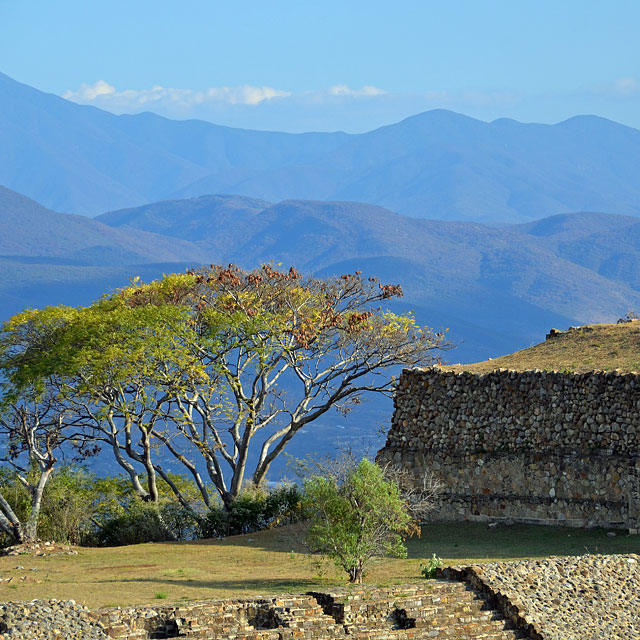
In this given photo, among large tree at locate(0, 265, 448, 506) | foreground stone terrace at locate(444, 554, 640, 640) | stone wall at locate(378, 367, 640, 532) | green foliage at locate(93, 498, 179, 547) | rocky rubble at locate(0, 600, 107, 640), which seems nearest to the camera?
rocky rubble at locate(0, 600, 107, 640)

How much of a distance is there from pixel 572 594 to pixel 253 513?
13463 mm

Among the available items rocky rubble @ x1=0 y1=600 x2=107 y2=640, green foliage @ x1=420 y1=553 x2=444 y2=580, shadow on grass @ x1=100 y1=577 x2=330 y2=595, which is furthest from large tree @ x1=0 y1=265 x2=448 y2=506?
rocky rubble @ x1=0 y1=600 x2=107 y2=640

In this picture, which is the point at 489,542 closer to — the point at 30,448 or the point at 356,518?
the point at 356,518

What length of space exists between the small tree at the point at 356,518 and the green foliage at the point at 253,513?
969 cm

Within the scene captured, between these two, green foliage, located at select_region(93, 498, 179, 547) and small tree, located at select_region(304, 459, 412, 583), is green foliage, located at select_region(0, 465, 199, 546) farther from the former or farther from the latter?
small tree, located at select_region(304, 459, 412, 583)

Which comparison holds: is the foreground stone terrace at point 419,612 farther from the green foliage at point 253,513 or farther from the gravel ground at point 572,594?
the green foliage at point 253,513

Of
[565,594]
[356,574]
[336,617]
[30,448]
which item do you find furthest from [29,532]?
[565,594]

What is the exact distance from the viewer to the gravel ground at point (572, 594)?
2134 cm

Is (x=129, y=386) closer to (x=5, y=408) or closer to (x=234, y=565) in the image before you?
(x=5, y=408)

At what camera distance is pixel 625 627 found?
→ 2170 cm

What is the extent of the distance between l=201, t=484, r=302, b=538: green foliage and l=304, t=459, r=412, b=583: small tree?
9689 mm

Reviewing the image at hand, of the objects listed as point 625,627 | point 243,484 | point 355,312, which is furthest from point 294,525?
point 625,627

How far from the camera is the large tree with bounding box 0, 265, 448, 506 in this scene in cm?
3475

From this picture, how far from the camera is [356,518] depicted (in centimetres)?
2358
